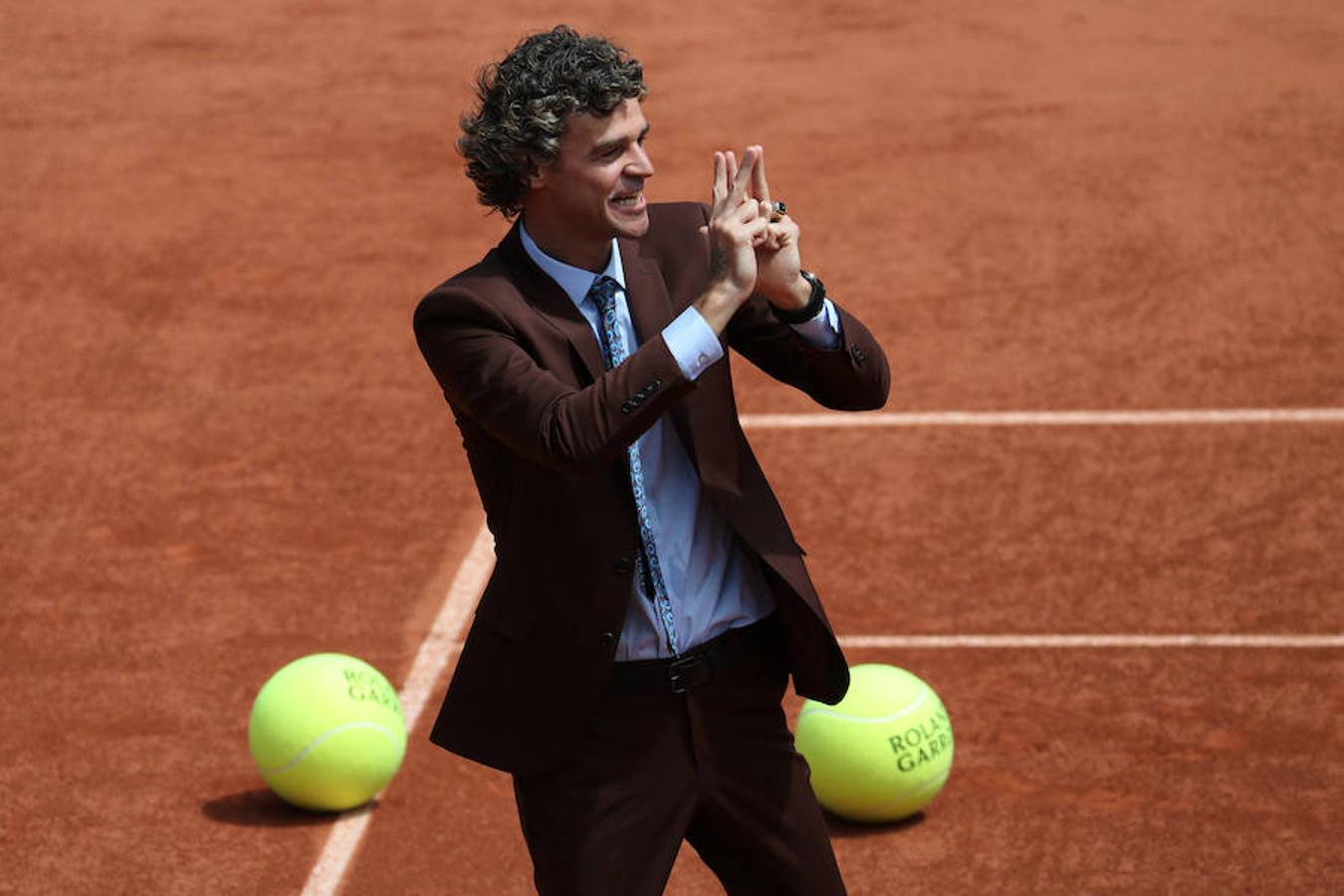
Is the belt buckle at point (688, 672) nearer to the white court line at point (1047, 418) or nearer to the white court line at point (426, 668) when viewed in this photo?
the white court line at point (426, 668)

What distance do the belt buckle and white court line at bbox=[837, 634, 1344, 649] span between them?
4.34 meters

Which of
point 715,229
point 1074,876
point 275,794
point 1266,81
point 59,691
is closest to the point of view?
point 715,229

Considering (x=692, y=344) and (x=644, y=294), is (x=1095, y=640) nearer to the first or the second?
(x=644, y=294)

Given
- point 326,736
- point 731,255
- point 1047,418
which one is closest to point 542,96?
point 731,255

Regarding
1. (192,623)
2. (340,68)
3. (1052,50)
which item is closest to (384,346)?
(192,623)

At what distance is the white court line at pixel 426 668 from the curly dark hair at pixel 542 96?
3.43m

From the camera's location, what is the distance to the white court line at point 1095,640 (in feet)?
28.8

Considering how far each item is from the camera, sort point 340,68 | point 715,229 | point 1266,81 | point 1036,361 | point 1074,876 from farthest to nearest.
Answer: point 340,68 → point 1266,81 → point 1036,361 → point 1074,876 → point 715,229

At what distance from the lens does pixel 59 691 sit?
8.67 m

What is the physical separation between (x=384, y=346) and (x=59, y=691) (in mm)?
4048

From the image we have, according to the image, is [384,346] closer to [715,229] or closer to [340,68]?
[340,68]

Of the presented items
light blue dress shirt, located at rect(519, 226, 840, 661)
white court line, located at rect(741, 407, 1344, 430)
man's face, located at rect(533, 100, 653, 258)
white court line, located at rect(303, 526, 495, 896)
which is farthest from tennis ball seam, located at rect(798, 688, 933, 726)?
white court line, located at rect(741, 407, 1344, 430)

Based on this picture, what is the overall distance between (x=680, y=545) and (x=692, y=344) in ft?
1.84

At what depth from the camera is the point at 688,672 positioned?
4453mm
